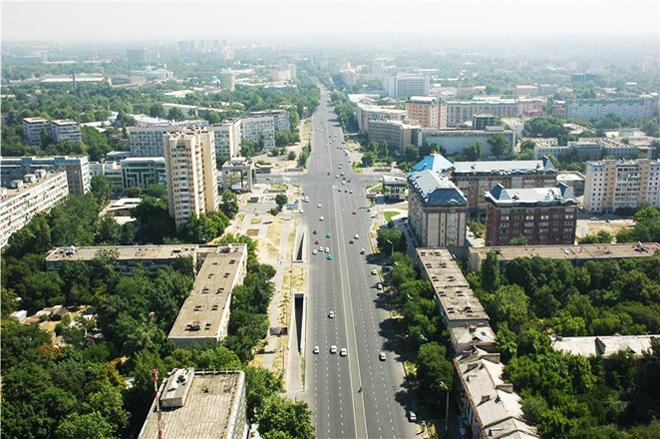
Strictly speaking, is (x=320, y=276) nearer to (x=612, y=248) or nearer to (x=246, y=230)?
(x=246, y=230)

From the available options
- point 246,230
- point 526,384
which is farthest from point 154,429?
point 246,230

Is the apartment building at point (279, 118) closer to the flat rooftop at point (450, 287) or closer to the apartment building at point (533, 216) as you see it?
the apartment building at point (533, 216)

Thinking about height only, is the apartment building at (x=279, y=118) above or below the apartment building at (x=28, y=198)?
above

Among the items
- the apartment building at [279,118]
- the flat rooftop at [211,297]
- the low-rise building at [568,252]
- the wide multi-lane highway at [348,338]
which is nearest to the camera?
the wide multi-lane highway at [348,338]

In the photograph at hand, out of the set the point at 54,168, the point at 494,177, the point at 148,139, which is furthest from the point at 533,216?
the point at 148,139

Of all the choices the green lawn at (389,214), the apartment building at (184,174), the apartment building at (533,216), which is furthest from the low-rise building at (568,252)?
the apartment building at (184,174)
